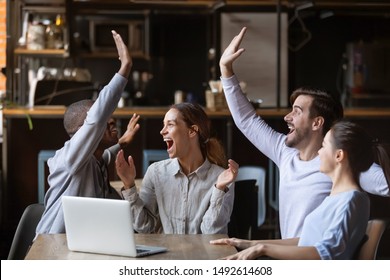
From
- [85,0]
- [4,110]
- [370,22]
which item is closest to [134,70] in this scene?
[85,0]

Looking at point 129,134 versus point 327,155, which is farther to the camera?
point 129,134

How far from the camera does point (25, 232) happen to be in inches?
125

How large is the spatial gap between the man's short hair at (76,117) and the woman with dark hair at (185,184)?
0.31 m

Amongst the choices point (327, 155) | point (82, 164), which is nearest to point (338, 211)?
point (327, 155)

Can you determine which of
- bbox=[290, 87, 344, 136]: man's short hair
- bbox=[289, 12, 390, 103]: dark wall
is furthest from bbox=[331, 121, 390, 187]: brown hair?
bbox=[289, 12, 390, 103]: dark wall

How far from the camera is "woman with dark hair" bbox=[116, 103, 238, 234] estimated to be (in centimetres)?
310

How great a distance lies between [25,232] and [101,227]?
0.60m

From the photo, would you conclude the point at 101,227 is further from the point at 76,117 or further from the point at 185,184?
the point at 76,117

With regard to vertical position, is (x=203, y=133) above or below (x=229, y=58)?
below

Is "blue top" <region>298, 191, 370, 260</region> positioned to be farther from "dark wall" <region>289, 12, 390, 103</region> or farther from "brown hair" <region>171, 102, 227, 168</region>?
"dark wall" <region>289, 12, 390, 103</region>

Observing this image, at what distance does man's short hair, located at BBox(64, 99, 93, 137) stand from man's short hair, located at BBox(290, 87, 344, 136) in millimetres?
832

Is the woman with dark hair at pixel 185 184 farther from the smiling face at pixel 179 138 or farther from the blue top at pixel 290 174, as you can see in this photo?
the blue top at pixel 290 174

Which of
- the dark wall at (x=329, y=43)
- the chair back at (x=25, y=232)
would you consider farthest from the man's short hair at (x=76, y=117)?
the dark wall at (x=329, y=43)
